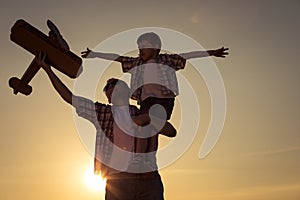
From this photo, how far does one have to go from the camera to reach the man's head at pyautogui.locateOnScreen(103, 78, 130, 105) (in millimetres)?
5262

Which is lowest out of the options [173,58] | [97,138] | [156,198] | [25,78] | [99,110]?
[156,198]

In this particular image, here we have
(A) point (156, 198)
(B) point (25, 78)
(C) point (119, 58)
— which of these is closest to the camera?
(A) point (156, 198)

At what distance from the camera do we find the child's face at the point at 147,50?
7.11m

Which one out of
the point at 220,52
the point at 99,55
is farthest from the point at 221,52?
the point at 99,55

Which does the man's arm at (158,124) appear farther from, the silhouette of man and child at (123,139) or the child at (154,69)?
the child at (154,69)

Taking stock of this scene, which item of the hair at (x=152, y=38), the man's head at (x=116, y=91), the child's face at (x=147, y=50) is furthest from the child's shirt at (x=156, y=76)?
the man's head at (x=116, y=91)

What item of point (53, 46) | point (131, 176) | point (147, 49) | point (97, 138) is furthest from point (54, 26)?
point (131, 176)

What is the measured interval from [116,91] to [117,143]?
0.61 m

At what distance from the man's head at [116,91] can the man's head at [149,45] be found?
1.91 m

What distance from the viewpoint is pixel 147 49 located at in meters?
7.13

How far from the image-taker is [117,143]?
16.8ft

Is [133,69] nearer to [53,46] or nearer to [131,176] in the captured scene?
[53,46]

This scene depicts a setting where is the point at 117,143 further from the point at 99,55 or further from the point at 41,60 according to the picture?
the point at 99,55

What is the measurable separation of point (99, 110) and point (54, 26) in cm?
177
